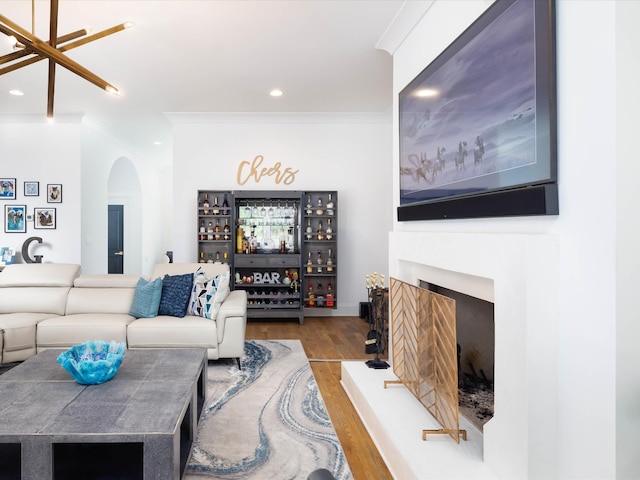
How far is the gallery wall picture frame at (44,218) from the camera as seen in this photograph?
6.26m

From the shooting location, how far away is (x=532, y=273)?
163 centimetres

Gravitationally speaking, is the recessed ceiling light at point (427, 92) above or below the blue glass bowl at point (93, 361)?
above

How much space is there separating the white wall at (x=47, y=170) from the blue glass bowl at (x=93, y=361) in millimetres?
4474

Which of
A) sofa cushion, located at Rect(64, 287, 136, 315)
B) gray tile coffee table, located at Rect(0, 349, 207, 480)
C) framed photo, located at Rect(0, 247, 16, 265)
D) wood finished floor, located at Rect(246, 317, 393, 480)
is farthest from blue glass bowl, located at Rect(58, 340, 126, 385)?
framed photo, located at Rect(0, 247, 16, 265)

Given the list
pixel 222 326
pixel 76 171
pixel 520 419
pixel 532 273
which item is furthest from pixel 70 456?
pixel 76 171

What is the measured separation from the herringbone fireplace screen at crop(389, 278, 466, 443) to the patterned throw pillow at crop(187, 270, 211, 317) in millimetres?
1701

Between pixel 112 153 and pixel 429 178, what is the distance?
260 inches

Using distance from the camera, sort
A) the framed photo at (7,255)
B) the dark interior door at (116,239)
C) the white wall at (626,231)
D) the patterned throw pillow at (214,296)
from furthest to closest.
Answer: the dark interior door at (116,239)
the framed photo at (7,255)
the patterned throw pillow at (214,296)
the white wall at (626,231)

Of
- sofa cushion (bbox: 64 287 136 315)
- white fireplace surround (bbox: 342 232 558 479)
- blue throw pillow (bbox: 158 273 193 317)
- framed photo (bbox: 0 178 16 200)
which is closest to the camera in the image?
white fireplace surround (bbox: 342 232 558 479)

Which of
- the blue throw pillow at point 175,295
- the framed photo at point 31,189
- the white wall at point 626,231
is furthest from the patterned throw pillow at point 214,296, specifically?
the framed photo at point 31,189

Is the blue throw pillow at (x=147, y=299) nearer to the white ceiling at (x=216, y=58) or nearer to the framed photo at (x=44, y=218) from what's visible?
the white ceiling at (x=216, y=58)

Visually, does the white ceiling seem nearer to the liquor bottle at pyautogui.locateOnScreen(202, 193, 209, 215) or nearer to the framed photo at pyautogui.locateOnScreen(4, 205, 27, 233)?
the liquor bottle at pyautogui.locateOnScreen(202, 193, 209, 215)

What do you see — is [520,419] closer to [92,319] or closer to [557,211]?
[557,211]

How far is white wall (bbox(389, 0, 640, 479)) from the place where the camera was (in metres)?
1.35
